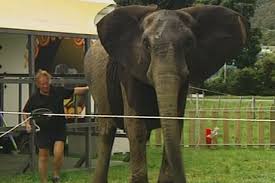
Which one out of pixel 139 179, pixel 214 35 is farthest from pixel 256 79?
pixel 139 179

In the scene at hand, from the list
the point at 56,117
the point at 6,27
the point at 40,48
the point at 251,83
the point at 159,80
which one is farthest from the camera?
Result: the point at 251,83

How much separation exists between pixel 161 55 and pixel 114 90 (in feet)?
5.48

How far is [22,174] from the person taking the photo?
11539mm

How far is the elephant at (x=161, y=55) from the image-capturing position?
596cm

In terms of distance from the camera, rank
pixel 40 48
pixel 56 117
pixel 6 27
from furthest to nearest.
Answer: pixel 40 48
pixel 6 27
pixel 56 117

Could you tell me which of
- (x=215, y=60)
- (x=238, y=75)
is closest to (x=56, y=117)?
(x=215, y=60)

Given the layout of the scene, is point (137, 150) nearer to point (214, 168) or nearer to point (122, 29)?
point (122, 29)

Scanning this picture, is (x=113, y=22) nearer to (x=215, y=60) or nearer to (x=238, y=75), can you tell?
(x=215, y=60)

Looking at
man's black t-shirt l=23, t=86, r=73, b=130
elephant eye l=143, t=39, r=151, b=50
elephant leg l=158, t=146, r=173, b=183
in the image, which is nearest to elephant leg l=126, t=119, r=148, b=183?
elephant leg l=158, t=146, r=173, b=183

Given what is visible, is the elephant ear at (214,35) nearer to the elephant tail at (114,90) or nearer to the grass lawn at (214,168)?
the elephant tail at (114,90)

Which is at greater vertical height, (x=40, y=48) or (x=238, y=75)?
(x=40, y=48)

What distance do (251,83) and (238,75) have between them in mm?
895

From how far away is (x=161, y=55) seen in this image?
19.6 ft

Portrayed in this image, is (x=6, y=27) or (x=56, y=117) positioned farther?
(x=6, y=27)
